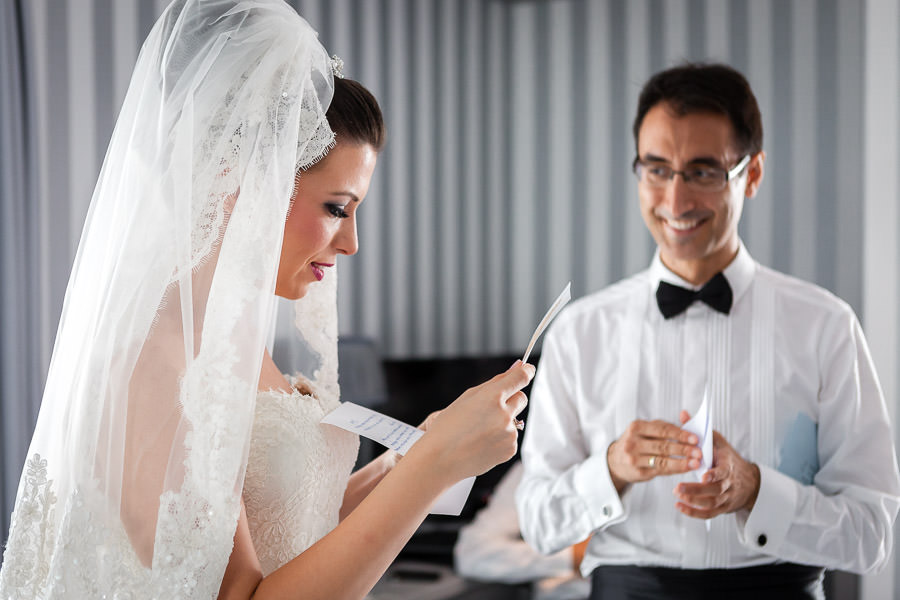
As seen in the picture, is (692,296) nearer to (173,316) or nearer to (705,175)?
(705,175)

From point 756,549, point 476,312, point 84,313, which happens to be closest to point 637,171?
point 756,549

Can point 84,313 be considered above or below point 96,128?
below

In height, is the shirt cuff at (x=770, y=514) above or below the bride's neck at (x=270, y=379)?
below

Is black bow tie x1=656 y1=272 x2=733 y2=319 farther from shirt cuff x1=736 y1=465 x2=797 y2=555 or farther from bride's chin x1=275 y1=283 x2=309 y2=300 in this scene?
bride's chin x1=275 y1=283 x2=309 y2=300

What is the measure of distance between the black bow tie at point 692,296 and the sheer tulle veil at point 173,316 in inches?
41.1

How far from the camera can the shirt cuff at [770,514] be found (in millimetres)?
1653

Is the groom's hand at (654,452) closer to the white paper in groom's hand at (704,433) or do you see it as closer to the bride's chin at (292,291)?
the white paper in groom's hand at (704,433)

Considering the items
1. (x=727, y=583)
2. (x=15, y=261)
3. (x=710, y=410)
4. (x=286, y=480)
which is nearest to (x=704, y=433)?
(x=710, y=410)

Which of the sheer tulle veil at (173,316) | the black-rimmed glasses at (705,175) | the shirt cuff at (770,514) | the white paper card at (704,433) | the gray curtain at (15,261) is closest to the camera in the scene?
the sheer tulle veil at (173,316)

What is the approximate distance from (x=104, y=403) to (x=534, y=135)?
153 inches

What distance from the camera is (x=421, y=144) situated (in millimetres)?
4160

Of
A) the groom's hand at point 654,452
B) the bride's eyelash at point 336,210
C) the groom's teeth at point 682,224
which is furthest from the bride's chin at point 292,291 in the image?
the groom's teeth at point 682,224

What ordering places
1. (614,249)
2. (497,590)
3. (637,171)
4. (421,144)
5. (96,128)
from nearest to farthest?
(637,171) < (96,128) < (497,590) < (421,144) < (614,249)

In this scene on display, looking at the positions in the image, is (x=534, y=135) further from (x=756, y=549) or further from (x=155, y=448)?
(x=155, y=448)
